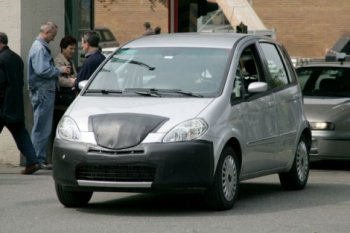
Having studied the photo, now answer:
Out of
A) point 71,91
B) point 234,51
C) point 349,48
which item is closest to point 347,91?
point 71,91

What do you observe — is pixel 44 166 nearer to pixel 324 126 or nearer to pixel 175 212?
Answer: pixel 324 126

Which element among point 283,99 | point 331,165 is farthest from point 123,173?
point 331,165

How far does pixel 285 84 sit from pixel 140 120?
9.42 ft

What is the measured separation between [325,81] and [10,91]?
521 centimetres

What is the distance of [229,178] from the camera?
11070mm

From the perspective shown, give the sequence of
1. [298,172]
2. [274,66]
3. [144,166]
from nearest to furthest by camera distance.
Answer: [144,166] < [274,66] < [298,172]

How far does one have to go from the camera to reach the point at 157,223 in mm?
10117

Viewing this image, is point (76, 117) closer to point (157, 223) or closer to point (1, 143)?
point (157, 223)

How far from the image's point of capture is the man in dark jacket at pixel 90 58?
593 inches

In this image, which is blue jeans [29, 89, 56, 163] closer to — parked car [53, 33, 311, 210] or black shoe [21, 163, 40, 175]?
black shoe [21, 163, 40, 175]

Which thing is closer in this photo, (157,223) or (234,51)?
(157,223)

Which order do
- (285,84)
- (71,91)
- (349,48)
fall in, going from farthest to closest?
(349,48) < (71,91) < (285,84)

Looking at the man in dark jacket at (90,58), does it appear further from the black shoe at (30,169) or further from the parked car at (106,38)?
the parked car at (106,38)

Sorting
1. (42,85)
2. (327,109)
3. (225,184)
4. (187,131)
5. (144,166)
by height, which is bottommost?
(327,109)
